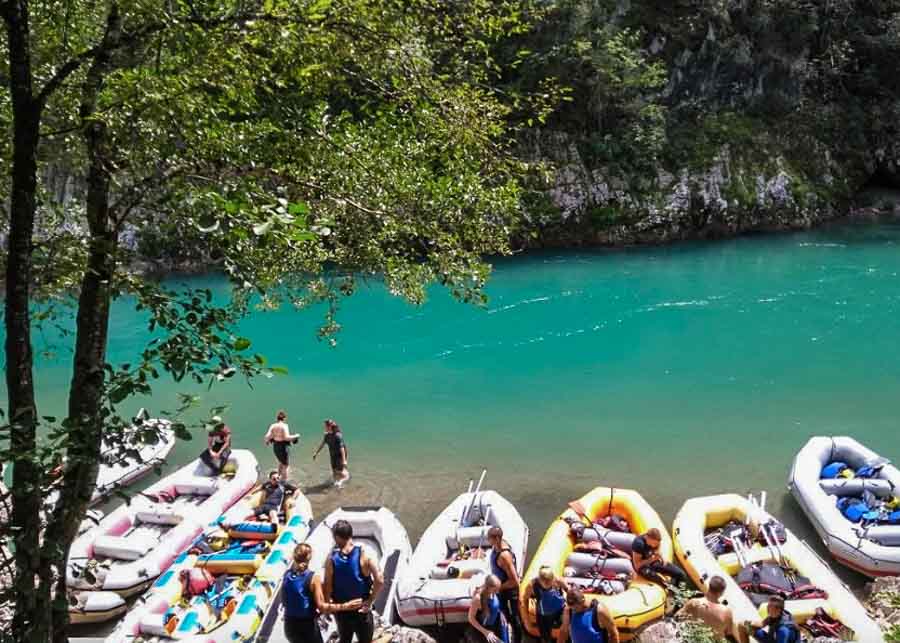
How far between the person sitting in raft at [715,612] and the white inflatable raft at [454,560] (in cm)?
196

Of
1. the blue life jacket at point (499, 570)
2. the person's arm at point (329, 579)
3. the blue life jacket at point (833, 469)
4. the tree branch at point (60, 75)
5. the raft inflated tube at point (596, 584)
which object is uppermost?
the tree branch at point (60, 75)

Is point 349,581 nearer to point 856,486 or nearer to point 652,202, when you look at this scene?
point 856,486

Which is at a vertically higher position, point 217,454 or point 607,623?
point 217,454

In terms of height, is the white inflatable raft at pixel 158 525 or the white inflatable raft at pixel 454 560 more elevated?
the white inflatable raft at pixel 158 525

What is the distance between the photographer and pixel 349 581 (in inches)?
218

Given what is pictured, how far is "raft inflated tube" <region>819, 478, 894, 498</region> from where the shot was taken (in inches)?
328

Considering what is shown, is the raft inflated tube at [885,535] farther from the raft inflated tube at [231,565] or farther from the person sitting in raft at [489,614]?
the raft inflated tube at [231,565]

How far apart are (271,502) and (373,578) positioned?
3527 millimetres

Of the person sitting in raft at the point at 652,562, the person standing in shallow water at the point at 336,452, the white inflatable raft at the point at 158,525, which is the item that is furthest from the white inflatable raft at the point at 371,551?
the person sitting in raft at the point at 652,562

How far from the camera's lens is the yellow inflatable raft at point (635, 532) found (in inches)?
245

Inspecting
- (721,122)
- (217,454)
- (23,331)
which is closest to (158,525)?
(217,454)

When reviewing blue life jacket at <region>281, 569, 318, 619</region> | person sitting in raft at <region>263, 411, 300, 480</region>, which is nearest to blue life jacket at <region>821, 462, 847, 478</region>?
blue life jacket at <region>281, 569, 318, 619</region>

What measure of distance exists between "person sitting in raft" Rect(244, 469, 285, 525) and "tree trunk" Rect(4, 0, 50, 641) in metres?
5.90

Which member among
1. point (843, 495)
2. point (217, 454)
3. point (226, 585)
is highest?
point (217, 454)
